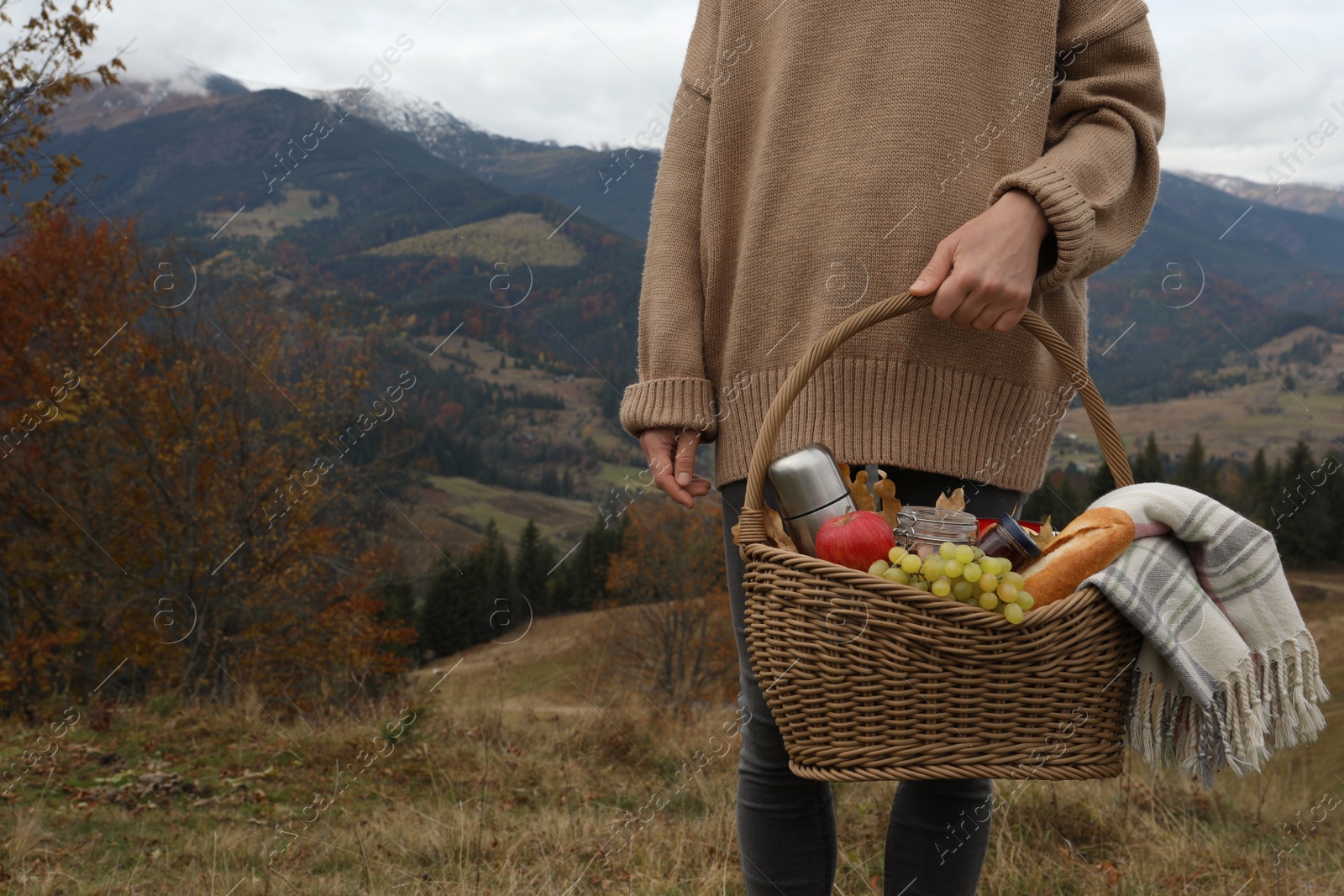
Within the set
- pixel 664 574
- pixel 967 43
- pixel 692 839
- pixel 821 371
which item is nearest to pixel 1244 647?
pixel 821 371

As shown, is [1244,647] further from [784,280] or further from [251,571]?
[251,571]

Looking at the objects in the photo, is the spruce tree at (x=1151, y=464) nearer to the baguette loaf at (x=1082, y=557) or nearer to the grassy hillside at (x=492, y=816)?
the grassy hillside at (x=492, y=816)

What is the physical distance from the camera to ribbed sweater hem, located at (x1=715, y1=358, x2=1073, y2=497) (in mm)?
1503

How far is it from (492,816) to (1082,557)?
2.75 metres

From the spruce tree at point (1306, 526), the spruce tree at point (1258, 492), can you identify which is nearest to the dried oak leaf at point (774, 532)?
the spruce tree at point (1258, 492)

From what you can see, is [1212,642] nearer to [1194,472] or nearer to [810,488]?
[810,488]

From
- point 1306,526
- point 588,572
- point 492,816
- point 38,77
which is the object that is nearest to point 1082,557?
point 492,816

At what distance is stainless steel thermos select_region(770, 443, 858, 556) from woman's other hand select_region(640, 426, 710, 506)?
32 centimetres

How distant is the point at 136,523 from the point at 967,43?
16.9 m

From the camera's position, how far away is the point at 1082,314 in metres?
1.58

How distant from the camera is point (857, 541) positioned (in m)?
1.21

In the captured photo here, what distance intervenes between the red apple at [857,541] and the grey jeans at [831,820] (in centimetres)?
35

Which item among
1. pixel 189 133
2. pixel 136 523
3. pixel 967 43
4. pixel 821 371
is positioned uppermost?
pixel 189 133

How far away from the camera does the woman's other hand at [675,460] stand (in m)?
1.61
